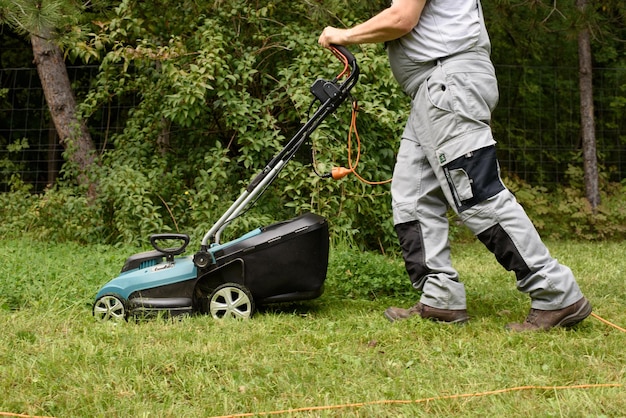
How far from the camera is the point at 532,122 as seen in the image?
1144 centimetres

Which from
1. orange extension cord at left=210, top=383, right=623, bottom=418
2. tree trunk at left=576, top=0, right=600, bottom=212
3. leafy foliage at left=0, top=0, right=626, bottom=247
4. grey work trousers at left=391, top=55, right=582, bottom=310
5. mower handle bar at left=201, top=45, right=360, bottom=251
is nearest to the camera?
orange extension cord at left=210, top=383, right=623, bottom=418

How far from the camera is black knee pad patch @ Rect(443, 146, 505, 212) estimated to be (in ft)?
11.1

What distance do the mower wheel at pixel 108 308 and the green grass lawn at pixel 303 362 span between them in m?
0.08

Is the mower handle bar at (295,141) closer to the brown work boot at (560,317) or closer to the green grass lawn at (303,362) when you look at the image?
the green grass lawn at (303,362)

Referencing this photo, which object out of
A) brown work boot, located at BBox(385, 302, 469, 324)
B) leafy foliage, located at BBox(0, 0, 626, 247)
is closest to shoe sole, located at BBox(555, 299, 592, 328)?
brown work boot, located at BBox(385, 302, 469, 324)

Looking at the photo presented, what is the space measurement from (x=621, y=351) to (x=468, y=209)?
0.83 m

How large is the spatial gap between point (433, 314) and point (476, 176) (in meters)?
0.69

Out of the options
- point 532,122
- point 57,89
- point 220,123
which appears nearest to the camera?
point 220,123

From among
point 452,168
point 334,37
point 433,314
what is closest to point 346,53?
point 334,37

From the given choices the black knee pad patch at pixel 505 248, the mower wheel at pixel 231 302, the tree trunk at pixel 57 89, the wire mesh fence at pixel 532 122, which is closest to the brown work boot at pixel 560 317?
the black knee pad patch at pixel 505 248

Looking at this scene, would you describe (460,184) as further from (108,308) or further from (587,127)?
(587,127)

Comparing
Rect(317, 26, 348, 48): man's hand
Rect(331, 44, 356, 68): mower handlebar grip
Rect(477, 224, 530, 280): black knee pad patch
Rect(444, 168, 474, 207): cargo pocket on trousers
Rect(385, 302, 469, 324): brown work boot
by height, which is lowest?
Rect(385, 302, 469, 324): brown work boot

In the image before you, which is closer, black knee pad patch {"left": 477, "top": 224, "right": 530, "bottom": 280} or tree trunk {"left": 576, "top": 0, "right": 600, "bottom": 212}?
black knee pad patch {"left": 477, "top": 224, "right": 530, "bottom": 280}

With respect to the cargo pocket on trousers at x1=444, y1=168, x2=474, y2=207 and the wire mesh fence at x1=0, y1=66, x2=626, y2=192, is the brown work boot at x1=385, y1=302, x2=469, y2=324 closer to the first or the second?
the cargo pocket on trousers at x1=444, y1=168, x2=474, y2=207
